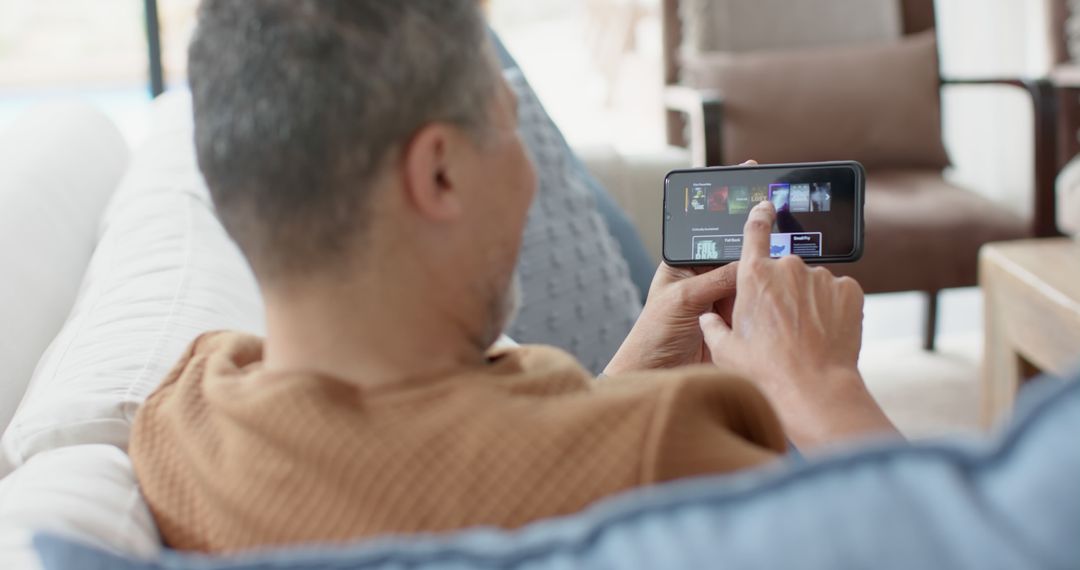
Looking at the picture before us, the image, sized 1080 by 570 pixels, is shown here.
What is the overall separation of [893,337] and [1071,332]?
4.30 ft

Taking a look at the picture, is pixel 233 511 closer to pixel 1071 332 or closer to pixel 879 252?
pixel 1071 332

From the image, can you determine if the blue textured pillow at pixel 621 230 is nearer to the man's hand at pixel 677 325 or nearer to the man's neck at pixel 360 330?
the man's hand at pixel 677 325

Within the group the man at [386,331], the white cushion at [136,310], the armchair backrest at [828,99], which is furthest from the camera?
the armchair backrest at [828,99]

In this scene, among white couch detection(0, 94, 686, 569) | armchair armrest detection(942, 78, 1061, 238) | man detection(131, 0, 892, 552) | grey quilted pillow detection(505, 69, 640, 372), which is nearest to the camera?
man detection(131, 0, 892, 552)

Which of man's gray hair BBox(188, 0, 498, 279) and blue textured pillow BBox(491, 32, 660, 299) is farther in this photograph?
blue textured pillow BBox(491, 32, 660, 299)

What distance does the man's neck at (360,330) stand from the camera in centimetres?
66

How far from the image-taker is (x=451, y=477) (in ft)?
2.00

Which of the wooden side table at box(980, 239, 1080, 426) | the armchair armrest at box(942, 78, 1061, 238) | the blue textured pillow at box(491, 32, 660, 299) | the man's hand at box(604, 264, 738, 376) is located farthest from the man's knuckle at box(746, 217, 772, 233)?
the armchair armrest at box(942, 78, 1061, 238)

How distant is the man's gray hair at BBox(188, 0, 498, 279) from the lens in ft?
2.03

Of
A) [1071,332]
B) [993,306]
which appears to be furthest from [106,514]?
[993,306]

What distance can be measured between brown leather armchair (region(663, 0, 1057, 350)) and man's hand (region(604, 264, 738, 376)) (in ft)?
4.24

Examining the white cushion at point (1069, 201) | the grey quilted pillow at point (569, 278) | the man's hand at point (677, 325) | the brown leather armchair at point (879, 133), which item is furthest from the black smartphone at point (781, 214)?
the white cushion at point (1069, 201)

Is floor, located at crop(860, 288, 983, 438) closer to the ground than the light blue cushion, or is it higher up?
closer to the ground

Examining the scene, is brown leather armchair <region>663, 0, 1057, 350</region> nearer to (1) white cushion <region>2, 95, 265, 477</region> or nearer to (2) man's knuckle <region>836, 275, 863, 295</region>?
(1) white cushion <region>2, 95, 265, 477</region>
